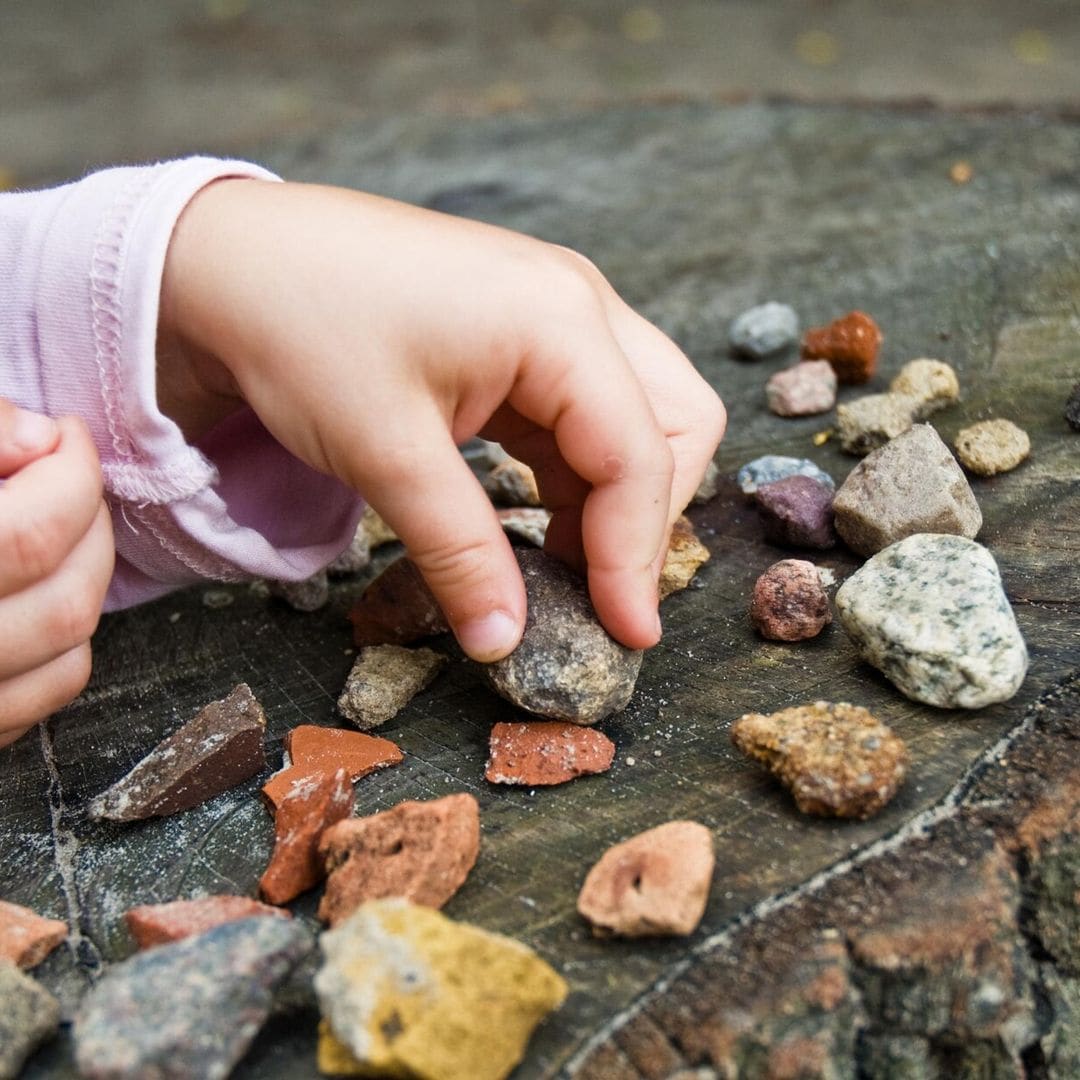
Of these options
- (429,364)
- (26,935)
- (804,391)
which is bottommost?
(804,391)

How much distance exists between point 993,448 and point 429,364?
894 mm

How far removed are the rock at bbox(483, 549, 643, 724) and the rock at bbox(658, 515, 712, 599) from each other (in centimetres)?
21

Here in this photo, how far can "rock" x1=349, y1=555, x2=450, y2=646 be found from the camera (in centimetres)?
155

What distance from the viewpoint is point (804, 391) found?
1.99 metres

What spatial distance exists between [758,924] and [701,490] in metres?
0.88

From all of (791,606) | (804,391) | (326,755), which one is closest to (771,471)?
(804,391)

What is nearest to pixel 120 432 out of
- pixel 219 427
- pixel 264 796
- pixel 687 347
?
pixel 219 427

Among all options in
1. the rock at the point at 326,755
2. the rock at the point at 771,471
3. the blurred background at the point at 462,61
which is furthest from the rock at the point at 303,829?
the blurred background at the point at 462,61

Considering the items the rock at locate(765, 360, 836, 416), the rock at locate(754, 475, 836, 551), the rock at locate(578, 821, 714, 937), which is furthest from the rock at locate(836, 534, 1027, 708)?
the rock at locate(765, 360, 836, 416)

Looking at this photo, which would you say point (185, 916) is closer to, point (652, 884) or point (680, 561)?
point (652, 884)

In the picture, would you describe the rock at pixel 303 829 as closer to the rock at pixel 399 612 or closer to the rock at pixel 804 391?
the rock at pixel 399 612

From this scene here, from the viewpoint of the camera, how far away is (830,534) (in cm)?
159

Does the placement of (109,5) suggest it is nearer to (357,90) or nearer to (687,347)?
(357,90)

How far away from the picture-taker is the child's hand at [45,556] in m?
1.20
